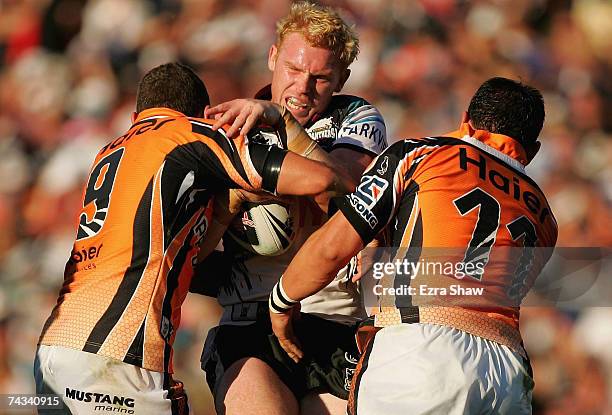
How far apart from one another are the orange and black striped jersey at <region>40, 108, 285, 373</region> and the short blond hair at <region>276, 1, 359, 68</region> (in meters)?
0.99

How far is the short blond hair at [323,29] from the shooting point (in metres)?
4.56

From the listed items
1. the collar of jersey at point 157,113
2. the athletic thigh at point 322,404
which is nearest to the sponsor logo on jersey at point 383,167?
the collar of jersey at point 157,113

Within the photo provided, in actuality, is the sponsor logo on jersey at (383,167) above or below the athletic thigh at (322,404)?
above

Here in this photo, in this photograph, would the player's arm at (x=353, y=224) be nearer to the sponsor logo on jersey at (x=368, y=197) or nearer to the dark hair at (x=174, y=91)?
the sponsor logo on jersey at (x=368, y=197)

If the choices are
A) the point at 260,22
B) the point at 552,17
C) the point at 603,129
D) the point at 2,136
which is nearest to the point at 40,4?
the point at 2,136

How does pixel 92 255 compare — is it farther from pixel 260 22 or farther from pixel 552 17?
pixel 552 17

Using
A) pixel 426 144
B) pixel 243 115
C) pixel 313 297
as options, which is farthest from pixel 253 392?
pixel 426 144

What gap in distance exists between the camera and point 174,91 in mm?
4129

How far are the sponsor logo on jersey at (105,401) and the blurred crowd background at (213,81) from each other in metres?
3.17

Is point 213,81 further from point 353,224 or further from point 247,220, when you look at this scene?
point 353,224

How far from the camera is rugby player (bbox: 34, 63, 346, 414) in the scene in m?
3.63

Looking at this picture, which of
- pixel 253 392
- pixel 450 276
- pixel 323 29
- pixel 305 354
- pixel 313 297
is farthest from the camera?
pixel 323 29

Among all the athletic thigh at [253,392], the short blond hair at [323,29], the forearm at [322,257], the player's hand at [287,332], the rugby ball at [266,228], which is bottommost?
the athletic thigh at [253,392]

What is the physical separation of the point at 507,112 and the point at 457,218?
1.99 ft
